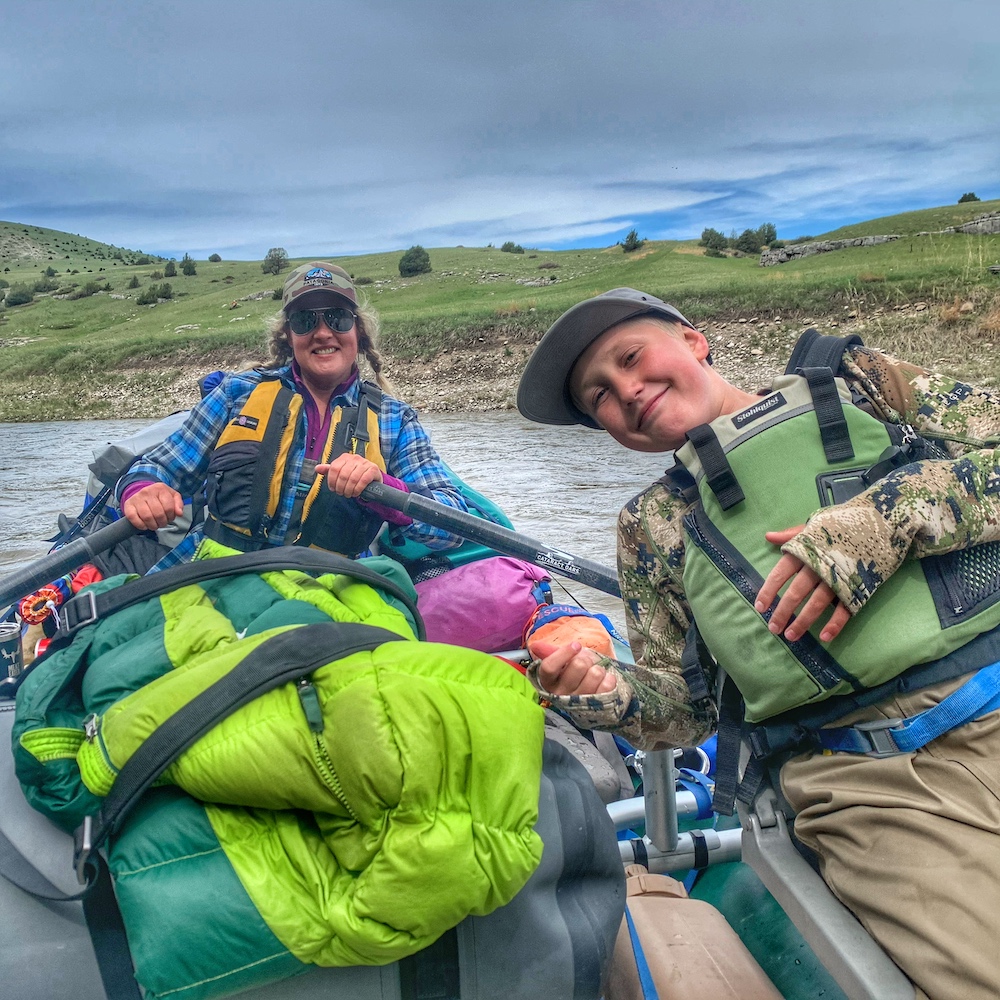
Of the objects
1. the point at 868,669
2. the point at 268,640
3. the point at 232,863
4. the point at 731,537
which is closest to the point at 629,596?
the point at 731,537

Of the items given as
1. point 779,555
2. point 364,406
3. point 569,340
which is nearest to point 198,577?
point 569,340

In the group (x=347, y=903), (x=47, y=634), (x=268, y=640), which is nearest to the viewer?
(x=347, y=903)

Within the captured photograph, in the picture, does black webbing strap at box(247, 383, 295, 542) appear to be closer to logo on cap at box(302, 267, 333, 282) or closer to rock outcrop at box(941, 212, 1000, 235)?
logo on cap at box(302, 267, 333, 282)

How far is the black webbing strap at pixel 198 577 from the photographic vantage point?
1421 millimetres

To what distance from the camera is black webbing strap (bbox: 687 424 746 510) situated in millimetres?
1459

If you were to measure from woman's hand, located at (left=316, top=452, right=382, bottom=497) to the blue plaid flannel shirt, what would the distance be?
314 mm

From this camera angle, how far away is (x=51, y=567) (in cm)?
235

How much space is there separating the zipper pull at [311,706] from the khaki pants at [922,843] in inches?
31.3

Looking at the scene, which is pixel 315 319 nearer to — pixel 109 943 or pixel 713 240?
pixel 109 943

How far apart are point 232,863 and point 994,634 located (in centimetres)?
112

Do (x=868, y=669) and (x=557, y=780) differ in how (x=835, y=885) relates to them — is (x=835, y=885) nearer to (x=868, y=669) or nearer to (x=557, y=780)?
(x=868, y=669)

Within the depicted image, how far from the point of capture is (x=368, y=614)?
54.7 inches

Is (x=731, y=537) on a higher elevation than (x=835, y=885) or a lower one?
higher

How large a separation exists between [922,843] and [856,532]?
436 millimetres
